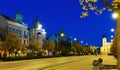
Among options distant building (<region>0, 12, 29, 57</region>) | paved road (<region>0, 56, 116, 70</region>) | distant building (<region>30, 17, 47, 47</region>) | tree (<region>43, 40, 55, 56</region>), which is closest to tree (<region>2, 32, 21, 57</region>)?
distant building (<region>0, 12, 29, 57</region>)

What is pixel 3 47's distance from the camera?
78000mm

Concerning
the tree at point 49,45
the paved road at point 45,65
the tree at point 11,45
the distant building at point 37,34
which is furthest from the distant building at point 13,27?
the paved road at point 45,65

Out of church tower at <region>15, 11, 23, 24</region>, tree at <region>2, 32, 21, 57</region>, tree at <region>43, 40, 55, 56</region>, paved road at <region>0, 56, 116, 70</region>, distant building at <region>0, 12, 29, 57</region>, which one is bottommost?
paved road at <region>0, 56, 116, 70</region>

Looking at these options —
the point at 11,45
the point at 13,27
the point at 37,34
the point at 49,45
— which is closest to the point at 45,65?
the point at 11,45

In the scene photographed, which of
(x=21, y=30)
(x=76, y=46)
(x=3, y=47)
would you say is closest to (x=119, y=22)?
(x=3, y=47)

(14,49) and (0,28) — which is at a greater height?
(0,28)

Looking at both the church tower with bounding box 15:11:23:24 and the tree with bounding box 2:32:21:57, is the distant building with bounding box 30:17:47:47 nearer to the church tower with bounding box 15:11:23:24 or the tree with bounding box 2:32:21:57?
the church tower with bounding box 15:11:23:24

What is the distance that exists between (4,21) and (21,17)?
15240 mm

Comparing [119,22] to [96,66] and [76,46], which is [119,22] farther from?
[76,46]

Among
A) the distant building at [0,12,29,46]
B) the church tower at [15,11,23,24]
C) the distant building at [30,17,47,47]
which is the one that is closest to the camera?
the distant building at [0,12,29,46]

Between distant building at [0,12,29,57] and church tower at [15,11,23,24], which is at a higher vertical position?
church tower at [15,11,23,24]

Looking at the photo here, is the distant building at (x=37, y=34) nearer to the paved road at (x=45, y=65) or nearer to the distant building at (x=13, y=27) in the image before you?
the distant building at (x=13, y=27)

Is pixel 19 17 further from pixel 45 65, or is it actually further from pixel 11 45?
pixel 45 65

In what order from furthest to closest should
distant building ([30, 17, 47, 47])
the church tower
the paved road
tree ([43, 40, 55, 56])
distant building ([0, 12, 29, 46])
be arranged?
1. distant building ([30, 17, 47, 47])
2. tree ([43, 40, 55, 56])
3. the church tower
4. distant building ([0, 12, 29, 46])
5. the paved road
